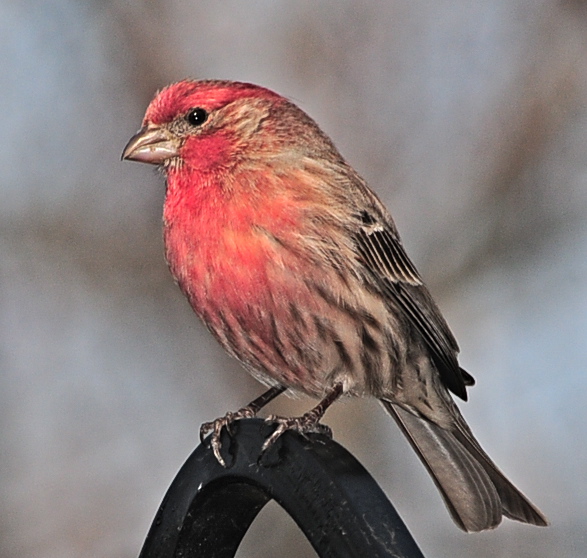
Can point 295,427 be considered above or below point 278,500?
above

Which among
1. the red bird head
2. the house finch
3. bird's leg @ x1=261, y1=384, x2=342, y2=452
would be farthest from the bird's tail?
the red bird head

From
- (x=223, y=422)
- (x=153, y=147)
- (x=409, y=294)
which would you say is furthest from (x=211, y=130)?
(x=223, y=422)

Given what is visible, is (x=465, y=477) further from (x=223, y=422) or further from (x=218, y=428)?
(x=218, y=428)

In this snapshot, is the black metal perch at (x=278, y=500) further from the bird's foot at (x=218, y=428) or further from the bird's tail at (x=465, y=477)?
the bird's tail at (x=465, y=477)

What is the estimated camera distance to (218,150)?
495 cm

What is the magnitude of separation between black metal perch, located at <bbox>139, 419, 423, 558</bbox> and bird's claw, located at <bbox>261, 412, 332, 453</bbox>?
0.02 m

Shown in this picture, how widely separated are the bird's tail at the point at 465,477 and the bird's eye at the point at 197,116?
1.46 m

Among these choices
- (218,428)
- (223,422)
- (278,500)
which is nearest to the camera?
(278,500)

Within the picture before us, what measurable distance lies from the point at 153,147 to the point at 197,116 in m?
0.21

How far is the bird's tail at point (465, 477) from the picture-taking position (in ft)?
16.0

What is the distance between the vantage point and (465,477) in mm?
5184

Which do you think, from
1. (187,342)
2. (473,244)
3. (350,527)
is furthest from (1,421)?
(350,527)

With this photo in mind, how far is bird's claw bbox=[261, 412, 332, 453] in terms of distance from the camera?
3.66 m

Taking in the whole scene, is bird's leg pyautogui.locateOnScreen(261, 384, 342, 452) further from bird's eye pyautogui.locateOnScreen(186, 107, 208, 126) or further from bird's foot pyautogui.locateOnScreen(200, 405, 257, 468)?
bird's eye pyautogui.locateOnScreen(186, 107, 208, 126)
